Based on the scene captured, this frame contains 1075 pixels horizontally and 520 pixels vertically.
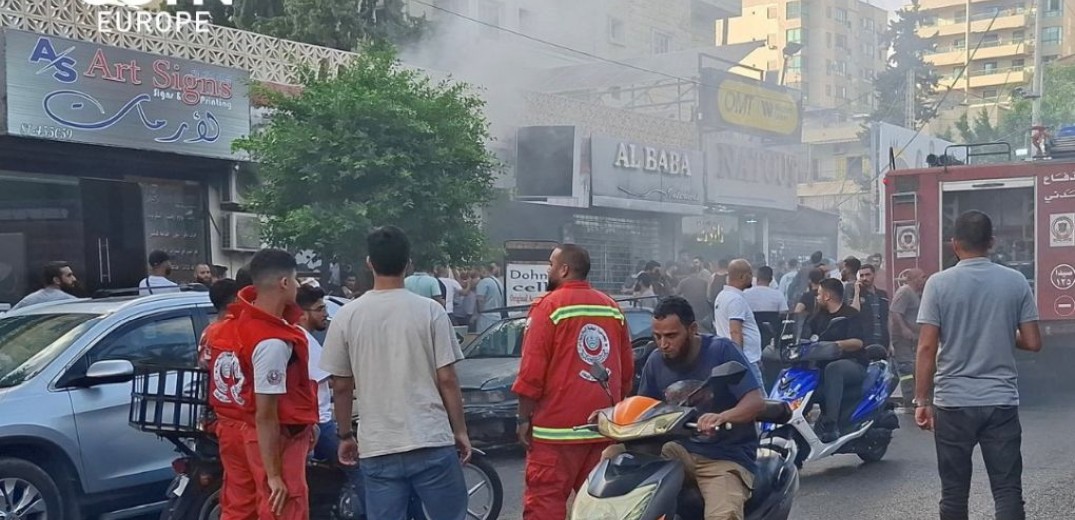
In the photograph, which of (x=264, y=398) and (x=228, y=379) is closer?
(x=264, y=398)

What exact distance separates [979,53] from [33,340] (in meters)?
92.8

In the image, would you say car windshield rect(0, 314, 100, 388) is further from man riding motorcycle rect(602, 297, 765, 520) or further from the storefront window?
the storefront window

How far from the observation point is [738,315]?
8938mm

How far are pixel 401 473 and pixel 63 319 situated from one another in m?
3.08

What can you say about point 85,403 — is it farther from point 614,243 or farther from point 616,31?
point 616,31

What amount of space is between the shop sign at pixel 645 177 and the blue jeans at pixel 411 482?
17.7 meters

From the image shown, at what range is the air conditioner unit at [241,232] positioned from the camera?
16531mm

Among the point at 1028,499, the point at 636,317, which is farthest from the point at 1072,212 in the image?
the point at 1028,499

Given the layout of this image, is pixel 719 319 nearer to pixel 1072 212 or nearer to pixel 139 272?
pixel 1072 212

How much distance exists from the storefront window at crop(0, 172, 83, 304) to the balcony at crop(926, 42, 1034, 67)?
8109cm

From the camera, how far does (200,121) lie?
50.4 feet

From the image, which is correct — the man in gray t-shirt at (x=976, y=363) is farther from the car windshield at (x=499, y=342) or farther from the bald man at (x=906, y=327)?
the bald man at (x=906, y=327)

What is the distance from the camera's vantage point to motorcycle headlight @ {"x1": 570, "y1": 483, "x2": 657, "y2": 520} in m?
4.10
